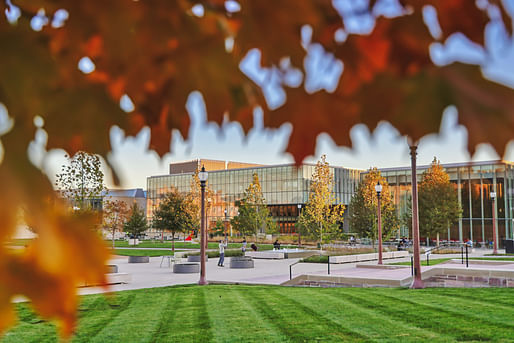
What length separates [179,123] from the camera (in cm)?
156

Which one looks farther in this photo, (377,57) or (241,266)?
(241,266)

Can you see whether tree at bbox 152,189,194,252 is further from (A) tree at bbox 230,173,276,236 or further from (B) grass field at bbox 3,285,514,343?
(B) grass field at bbox 3,285,514,343

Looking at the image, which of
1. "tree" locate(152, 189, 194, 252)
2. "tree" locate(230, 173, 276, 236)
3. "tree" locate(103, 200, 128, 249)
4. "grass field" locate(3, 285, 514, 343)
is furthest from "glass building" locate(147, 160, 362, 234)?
"grass field" locate(3, 285, 514, 343)

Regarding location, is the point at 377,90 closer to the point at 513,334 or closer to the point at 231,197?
the point at 513,334

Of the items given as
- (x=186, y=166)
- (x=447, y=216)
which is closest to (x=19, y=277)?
(x=447, y=216)

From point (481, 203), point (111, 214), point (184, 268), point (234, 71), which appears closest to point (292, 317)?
point (234, 71)

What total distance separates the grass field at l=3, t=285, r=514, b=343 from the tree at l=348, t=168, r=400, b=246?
85.1 feet

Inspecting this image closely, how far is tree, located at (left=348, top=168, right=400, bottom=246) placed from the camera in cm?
4038

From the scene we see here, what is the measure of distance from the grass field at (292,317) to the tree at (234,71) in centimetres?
638

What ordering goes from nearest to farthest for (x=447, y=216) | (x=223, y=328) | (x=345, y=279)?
1. (x=223, y=328)
2. (x=345, y=279)
3. (x=447, y=216)

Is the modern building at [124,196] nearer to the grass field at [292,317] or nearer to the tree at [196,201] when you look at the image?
the grass field at [292,317]

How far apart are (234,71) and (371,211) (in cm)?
4166

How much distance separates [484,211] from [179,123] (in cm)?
5740

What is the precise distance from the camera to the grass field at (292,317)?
→ 29.1 ft
